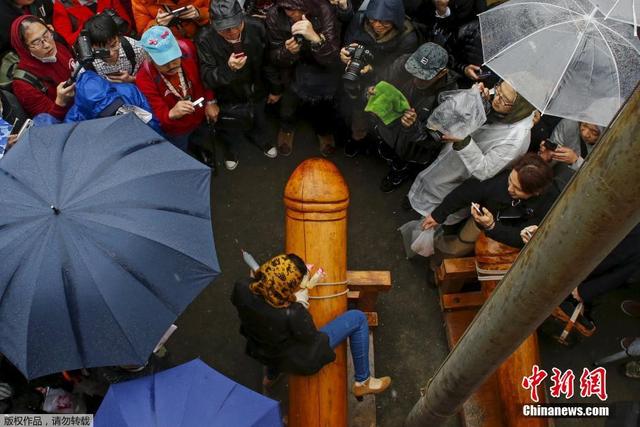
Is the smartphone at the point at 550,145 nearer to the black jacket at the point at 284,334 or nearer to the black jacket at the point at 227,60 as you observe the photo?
the black jacket at the point at 284,334

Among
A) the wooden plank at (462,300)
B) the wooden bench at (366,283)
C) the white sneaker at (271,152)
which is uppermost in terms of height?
the wooden bench at (366,283)

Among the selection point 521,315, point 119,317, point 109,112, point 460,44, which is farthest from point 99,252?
point 460,44

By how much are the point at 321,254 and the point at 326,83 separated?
184cm

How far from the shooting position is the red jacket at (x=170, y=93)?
4.55 meters

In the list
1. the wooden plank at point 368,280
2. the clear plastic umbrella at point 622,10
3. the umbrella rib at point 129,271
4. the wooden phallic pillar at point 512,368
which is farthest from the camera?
the wooden plank at point 368,280

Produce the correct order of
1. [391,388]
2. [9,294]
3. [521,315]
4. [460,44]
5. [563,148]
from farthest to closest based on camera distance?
[460,44] < [391,388] < [563,148] < [9,294] < [521,315]

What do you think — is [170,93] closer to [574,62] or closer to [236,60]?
[236,60]

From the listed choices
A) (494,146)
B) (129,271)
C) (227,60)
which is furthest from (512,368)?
(227,60)

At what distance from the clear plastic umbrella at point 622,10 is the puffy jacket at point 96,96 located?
325 cm

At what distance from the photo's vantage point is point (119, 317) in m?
3.12

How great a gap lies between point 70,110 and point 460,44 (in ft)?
10.6

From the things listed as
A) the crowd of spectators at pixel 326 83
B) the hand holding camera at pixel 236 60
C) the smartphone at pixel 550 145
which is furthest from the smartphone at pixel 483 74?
the hand holding camera at pixel 236 60

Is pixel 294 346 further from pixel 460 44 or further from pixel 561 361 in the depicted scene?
pixel 460 44

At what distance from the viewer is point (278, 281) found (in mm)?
3395
